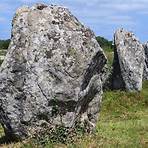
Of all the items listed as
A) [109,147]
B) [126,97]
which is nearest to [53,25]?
[109,147]

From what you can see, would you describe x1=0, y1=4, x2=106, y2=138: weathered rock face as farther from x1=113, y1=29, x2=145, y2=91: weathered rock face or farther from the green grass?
x1=113, y1=29, x2=145, y2=91: weathered rock face

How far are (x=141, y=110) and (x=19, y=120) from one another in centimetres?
1220

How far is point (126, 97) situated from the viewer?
94.6 ft

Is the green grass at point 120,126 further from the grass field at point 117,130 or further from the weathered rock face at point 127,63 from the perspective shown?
the weathered rock face at point 127,63

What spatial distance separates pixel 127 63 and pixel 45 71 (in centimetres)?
1807

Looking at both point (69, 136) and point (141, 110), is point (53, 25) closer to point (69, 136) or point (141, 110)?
point (69, 136)

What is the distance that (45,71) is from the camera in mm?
14914

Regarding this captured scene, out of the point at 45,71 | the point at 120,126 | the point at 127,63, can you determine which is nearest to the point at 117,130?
the point at 120,126

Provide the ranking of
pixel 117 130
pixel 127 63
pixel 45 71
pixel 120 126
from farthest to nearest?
pixel 127 63
pixel 120 126
pixel 117 130
pixel 45 71

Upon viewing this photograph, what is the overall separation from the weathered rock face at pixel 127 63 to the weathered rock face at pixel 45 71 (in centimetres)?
1714

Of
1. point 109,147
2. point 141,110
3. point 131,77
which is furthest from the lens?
point 131,77

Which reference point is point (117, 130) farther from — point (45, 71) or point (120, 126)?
point (45, 71)

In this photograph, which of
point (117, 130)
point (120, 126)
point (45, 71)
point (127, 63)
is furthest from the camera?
point (127, 63)

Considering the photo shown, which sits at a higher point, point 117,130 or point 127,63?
point 127,63
